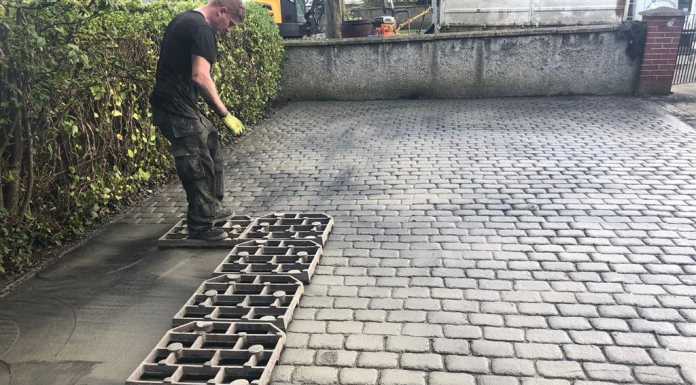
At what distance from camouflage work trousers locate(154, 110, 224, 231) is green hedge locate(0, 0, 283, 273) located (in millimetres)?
762

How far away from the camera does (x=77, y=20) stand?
3871 millimetres

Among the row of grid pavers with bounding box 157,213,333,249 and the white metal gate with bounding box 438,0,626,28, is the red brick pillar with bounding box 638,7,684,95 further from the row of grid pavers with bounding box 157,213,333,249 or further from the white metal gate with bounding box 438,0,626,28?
the row of grid pavers with bounding box 157,213,333,249

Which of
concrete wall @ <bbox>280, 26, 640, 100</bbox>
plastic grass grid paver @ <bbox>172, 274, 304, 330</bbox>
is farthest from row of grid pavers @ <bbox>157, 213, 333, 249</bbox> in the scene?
concrete wall @ <bbox>280, 26, 640, 100</bbox>

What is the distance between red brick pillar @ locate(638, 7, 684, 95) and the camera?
9633 mm

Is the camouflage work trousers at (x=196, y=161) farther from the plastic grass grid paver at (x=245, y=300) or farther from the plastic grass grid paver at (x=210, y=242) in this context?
the plastic grass grid paver at (x=245, y=300)

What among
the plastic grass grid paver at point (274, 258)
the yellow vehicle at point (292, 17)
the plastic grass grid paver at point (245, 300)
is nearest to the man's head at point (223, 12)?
the plastic grass grid paver at point (274, 258)

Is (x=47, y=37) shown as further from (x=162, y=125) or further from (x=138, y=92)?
(x=138, y=92)

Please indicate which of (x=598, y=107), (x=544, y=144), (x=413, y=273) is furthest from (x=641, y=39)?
(x=413, y=273)

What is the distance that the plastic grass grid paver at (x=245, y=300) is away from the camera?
3.29m

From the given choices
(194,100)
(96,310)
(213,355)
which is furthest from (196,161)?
(213,355)

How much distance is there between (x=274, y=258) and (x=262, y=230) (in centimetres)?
66

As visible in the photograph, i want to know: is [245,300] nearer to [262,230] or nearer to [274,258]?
[274,258]

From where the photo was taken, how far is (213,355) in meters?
2.92

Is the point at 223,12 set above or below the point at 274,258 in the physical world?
above
